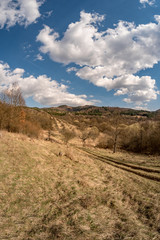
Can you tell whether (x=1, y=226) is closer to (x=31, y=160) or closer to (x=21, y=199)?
(x=21, y=199)

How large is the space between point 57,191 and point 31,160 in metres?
5.03

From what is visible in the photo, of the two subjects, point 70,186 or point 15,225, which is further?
point 70,186

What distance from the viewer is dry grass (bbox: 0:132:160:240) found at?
443 centimetres

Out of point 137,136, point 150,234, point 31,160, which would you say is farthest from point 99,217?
point 137,136

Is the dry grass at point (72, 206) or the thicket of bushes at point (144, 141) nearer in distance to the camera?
the dry grass at point (72, 206)

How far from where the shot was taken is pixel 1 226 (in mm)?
4449

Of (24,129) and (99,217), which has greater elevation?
(24,129)

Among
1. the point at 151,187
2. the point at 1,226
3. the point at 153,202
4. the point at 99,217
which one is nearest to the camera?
the point at 1,226

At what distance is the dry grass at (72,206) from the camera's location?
443 centimetres

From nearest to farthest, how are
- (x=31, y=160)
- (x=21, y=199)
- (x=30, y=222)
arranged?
Answer: (x=30, y=222) < (x=21, y=199) < (x=31, y=160)

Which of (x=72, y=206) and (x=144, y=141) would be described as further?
(x=144, y=141)

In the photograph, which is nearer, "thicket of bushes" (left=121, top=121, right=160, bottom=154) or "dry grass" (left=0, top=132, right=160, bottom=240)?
"dry grass" (left=0, top=132, right=160, bottom=240)

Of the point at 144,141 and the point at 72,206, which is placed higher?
the point at 144,141

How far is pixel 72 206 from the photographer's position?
6066 mm
